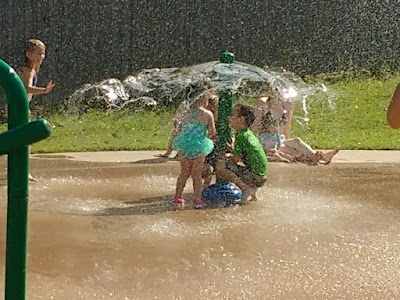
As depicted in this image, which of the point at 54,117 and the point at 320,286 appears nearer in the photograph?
the point at 320,286

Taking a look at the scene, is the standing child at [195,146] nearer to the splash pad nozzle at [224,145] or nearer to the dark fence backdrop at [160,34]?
the splash pad nozzle at [224,145]

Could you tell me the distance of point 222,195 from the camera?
6137mm

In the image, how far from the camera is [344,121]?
1277 cm

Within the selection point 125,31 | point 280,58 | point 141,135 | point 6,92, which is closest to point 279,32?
point 280,58

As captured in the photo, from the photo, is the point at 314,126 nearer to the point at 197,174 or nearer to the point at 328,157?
the point at 328,157

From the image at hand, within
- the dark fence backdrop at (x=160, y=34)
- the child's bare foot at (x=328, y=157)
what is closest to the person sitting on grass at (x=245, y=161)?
the child's bare foot at (x=328, y=157)

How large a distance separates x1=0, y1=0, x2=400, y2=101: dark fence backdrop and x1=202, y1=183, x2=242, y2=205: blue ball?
9.50 meters

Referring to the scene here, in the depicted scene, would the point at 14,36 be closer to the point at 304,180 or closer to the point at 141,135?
the point at 141,135

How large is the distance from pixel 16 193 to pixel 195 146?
3.78 meters

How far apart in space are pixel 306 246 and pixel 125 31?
11.4 meters

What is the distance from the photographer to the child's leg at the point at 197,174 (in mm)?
6031

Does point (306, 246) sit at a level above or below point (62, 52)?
above

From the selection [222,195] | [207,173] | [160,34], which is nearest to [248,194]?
[222,195]

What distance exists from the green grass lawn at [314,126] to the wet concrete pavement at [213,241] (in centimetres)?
300
